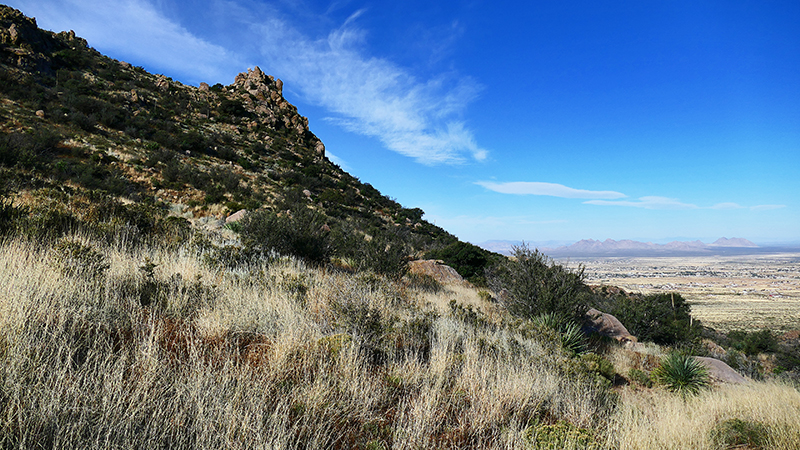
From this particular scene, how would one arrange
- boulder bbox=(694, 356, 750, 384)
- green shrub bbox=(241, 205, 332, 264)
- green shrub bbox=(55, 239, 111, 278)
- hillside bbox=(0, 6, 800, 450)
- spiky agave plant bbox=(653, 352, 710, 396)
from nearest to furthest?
hillside bbox=(0, 6, 800, 450), green shrub bbox=(55, 239, 111, 278), spiky agave plant bbox=(653, 352, 710, 396), boulder bbox=(694, 356, 750, 384), green shrub bbox=(241, 205, 332, 264)

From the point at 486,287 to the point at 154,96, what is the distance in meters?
40.5

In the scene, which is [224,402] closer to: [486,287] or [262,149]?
[486,287]

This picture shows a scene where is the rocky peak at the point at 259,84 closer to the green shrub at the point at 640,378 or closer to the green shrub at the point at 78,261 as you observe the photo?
the green shrub at the point at 78,261

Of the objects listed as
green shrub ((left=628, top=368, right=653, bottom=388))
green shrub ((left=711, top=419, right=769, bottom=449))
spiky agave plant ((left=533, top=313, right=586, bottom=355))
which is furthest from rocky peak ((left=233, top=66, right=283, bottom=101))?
green shrub ((left=711, top=419, right=769, bottom=449))

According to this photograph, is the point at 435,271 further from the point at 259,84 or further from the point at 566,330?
the point at 259,84

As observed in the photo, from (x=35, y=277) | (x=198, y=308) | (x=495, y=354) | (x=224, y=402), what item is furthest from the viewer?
(x=495, y=354)

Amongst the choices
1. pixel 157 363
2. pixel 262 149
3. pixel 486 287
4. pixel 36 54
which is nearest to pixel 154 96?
pixel 36 54

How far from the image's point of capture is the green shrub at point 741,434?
3.71 meters

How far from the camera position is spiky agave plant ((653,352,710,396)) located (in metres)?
6.52

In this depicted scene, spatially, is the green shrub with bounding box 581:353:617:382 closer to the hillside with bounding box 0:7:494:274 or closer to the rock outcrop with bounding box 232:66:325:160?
the hillside with bounding box 0:7:494:274

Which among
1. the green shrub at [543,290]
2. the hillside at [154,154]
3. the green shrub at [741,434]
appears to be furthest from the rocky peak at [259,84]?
the green shrub at [741,434]

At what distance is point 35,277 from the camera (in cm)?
362

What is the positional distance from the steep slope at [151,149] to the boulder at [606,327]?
6700 mm

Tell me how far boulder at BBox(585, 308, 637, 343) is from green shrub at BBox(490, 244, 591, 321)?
0.99 m
